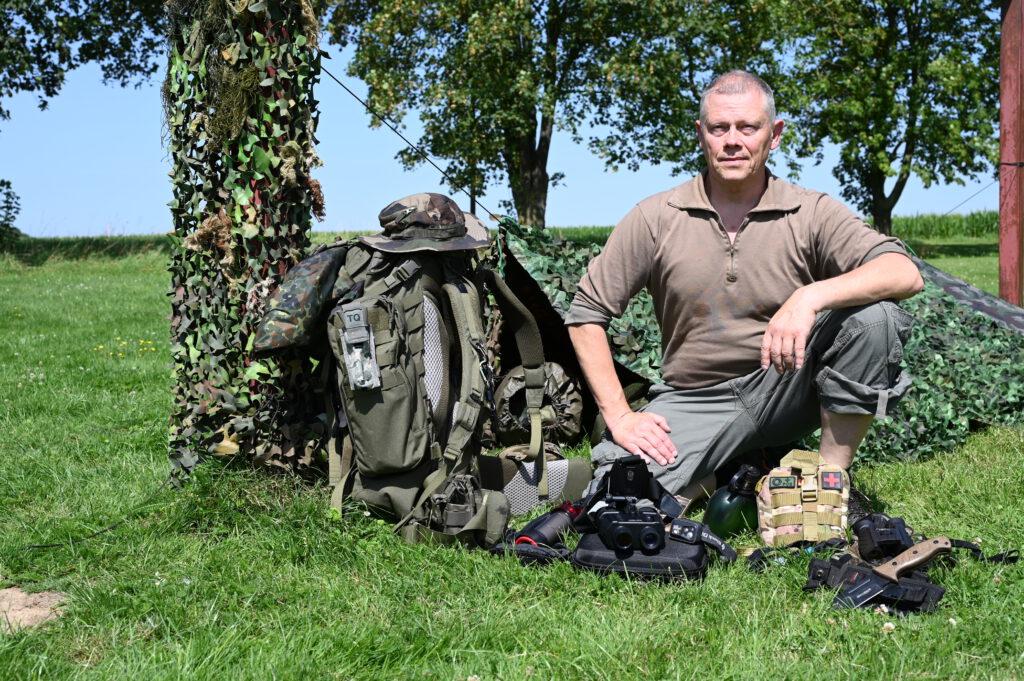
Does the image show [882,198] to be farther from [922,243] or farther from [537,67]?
[537,67]

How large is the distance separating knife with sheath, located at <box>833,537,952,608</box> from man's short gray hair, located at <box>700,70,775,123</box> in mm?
1753

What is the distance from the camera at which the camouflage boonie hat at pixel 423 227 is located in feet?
13.0

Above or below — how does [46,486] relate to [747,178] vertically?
below

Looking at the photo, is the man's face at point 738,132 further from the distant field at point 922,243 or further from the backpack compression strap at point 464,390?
the distant field at point 922,243

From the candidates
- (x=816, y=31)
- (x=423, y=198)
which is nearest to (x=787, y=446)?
(x=423, y=198)

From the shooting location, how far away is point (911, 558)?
3.15 meters

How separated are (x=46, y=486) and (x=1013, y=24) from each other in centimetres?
817

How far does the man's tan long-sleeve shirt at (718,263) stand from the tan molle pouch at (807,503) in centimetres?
58

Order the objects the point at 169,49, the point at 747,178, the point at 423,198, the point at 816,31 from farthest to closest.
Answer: the point at 816,31, the point at 169,49, the point at 423,198, the point at 747,178

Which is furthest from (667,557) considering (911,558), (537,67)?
(537,67)

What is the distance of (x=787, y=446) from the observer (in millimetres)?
4551

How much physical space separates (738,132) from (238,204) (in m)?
2.22

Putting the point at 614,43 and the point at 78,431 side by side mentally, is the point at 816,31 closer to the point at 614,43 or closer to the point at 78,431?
the point at 614,43

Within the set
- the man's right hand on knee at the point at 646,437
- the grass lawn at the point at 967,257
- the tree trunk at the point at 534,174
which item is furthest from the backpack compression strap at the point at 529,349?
the tree trunk at the point at 534,174
